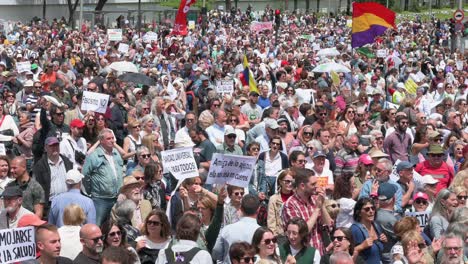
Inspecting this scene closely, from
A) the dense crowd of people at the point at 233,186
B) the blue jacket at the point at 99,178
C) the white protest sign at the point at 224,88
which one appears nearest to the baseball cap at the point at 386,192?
the dense crowd of people at the point at 233,186

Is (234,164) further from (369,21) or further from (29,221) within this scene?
(369,21)

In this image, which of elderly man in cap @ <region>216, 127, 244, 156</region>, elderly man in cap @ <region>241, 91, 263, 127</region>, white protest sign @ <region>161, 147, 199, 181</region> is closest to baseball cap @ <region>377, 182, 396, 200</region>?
white protest sign @ <region>161, 147, 199, 181</region>

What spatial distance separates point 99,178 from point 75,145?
1.54 m

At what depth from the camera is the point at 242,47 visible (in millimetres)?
35469

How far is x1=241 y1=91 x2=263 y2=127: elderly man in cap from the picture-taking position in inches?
679

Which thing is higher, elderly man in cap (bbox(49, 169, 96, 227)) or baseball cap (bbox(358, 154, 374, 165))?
baseball cap (bbox(358, 154, 374, 165))

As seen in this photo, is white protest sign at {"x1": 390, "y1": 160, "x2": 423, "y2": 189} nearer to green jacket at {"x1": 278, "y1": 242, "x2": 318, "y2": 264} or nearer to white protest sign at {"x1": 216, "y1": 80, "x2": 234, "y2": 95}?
green jacket at {"x1": 278, "y1": 242, "x2": 318, "y2": 264}

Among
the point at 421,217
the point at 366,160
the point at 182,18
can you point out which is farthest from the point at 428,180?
the point at 182,18

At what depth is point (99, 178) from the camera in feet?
38.9

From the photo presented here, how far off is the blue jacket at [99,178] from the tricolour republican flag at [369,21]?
12963 mm

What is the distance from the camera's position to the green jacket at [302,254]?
353 inches

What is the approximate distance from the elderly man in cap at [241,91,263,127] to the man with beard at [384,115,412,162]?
8.92 feet

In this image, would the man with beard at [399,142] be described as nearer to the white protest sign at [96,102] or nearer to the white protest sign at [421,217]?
the white protest sign at [96,102]

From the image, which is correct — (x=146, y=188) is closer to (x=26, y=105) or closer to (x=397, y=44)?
(x=26, y=105)
